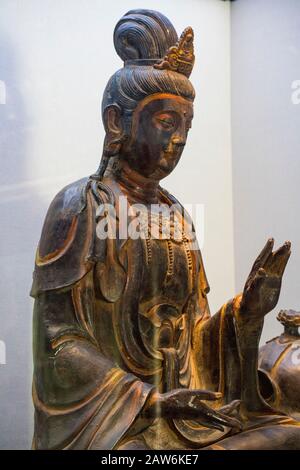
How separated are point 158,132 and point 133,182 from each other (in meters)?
0.24

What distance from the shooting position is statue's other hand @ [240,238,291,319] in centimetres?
372

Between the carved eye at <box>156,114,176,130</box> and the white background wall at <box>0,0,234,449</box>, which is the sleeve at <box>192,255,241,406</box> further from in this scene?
the white background wall at <box>0,0,234,449</box>

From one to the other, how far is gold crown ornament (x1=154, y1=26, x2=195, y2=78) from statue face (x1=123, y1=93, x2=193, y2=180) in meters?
0.11

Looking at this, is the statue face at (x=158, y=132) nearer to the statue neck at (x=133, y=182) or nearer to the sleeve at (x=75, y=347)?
the statue neck at (x=133, y=182)

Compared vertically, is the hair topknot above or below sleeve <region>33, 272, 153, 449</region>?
above

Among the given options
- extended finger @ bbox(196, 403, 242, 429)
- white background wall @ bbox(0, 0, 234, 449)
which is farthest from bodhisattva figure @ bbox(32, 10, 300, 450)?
white background wall @ bbox(0, 0, 234, 449)

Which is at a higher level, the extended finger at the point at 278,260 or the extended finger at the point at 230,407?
the extended finger at the point at 278,260

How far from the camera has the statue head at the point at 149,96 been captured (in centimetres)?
385

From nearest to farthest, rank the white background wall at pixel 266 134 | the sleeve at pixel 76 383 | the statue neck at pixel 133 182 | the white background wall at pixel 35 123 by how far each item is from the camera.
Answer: the sleeve at pixel 76 383 → the statue neck at pixel 133 182 → the white background wall at pixel 35 123 → the white background wall at pixel 266 134

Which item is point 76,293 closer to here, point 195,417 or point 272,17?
point 195,417

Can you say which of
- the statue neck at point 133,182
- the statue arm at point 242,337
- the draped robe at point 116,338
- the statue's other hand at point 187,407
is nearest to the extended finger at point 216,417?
the statue's other hand at point 187,407

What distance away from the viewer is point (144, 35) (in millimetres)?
3873

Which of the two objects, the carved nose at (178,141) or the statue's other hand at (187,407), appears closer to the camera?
the statue's other hand at (187,407)

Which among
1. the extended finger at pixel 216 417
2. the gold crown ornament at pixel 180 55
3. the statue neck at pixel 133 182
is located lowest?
the extended finger at pixel 216 417
